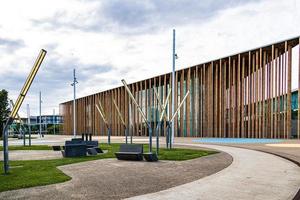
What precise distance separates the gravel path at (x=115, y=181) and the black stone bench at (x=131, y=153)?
1.88 meters

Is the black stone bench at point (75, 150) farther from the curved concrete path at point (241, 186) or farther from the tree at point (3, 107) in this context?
the tree at point (3, 107)

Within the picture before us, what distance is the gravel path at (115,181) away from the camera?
24.6ft

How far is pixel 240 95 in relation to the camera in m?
44.2

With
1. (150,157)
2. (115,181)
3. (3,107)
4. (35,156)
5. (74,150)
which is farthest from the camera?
A: (3,107)

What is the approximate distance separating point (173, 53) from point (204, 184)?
22.5 meters

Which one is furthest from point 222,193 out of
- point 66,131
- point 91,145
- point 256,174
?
point 66,131

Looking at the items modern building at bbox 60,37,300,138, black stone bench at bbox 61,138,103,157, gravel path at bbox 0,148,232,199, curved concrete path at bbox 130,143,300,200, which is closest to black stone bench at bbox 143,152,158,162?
gravel path at bbox 0,148,232,199

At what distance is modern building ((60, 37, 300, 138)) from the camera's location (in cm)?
3884

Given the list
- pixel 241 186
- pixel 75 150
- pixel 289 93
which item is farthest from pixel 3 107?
pixel 241 186

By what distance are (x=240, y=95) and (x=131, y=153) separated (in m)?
32.9

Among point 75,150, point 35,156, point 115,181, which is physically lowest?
point 35,156

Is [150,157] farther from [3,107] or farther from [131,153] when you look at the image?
[3,107]

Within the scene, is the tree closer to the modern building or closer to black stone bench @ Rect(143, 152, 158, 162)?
the modern building

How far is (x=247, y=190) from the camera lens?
780cm
